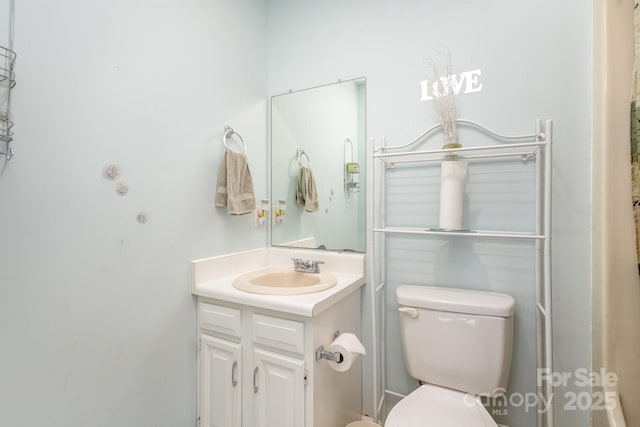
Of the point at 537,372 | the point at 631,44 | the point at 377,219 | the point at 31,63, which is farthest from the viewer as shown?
the point at 377,219

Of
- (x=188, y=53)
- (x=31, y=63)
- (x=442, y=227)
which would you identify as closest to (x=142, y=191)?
(x=31, y=63)

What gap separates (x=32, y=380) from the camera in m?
0.93

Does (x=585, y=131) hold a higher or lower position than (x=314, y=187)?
higher

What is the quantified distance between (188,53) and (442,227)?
141 cm

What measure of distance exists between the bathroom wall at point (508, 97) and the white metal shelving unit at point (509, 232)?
0.14ft

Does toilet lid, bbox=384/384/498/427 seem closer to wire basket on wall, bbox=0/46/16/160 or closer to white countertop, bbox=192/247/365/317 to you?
white countertop, bbox=192/247/365/317

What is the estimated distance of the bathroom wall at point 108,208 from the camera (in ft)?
3.01

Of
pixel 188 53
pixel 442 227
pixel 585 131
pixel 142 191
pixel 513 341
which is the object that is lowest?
pixel 513 341

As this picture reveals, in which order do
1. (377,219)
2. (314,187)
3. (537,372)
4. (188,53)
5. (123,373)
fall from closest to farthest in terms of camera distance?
(123,373) < (537,372) < (188,53) < (377,219) < (314,187)

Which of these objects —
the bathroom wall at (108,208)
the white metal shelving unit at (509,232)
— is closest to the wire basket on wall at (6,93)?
the bathroom wall at (108,208)

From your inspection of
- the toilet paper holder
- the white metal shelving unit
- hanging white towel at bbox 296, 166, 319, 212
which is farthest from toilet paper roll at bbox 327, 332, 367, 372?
hanging white towel at bbox 296, 166, 319, 212

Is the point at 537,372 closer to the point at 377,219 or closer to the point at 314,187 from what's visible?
the point at 377,219

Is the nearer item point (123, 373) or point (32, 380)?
point (32, 380)

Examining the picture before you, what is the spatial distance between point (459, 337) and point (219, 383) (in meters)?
1.06
